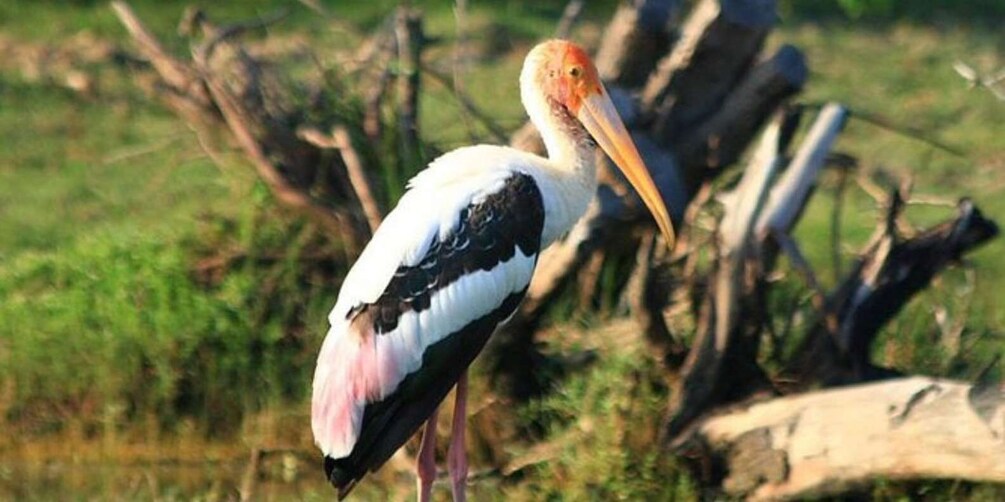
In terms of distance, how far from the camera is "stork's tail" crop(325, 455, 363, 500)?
16.5ft

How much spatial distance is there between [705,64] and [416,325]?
4.95 ft

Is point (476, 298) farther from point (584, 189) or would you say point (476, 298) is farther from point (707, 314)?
point (707, 314)

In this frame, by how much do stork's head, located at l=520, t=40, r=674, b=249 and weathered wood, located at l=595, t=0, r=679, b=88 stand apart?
3.19ft

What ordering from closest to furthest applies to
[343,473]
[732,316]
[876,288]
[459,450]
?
1. [343,473]
2. [459,450]
3. [732,316]
4. [876,288]

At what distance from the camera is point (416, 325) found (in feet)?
16.6

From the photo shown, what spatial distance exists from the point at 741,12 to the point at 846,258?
2335mm

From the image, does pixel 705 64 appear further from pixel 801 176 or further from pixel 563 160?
pixel 563 160

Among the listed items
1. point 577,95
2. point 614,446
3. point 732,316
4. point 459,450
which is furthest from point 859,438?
point 577,95

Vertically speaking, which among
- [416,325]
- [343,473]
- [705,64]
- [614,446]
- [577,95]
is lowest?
[614,446]

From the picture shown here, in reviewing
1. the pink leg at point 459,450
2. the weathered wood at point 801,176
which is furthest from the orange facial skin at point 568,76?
the weathered wood at point 801,176

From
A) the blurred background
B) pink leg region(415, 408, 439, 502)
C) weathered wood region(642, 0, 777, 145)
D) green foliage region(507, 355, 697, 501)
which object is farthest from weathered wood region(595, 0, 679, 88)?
pink leg region(415, 408, 439, 502)

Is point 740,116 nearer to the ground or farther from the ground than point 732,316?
farther from the ground

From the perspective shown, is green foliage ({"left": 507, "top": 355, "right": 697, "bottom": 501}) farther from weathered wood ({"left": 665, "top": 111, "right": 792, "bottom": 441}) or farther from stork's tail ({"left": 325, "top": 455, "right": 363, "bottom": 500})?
stork's tail ({"left": 325, "top": 455, "right": 363, "bottom": 500})

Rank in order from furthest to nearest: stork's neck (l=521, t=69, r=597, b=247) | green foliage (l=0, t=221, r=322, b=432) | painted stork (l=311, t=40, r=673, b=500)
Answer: green foliage (l=0, t=221, r=322, b=432) < stork's neck (l=521, t=69, r=597, b=247) < painted stork (l=311, t=40, r=673, b=500)
